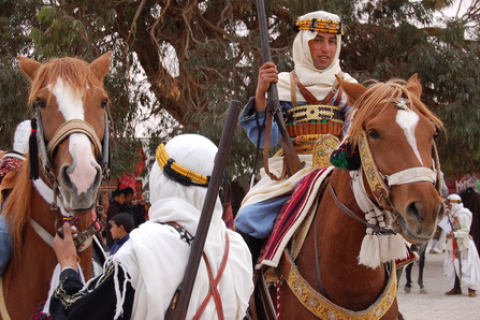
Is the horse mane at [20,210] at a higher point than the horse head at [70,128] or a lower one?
lower

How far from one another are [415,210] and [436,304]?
9.86 metres

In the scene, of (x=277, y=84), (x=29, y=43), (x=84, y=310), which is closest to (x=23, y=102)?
(x=29, y=43)

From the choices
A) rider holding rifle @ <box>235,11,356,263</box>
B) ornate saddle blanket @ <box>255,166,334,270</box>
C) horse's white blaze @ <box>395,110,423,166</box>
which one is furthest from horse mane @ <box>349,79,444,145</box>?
rider holding rifle @ <box>235,11,356,263</box>

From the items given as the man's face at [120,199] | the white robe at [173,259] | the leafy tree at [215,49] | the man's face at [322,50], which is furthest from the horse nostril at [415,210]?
the man's face at [120,199]

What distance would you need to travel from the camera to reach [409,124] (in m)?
3.34

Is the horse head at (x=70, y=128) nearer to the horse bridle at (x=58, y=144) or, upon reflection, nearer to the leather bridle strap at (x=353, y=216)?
the horse bridle at (x=58, y=144)

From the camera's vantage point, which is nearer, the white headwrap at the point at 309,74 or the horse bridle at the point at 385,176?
the horse bridle at the point at 385,176

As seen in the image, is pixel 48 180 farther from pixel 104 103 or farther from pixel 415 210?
pixel 415 210

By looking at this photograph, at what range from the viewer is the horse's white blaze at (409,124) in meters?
3.26

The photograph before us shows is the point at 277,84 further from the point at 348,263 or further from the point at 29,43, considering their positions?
the point at 29,43

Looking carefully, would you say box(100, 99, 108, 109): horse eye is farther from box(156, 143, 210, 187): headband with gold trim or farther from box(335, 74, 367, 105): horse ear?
box(335, 74, 367, 105): horse ear

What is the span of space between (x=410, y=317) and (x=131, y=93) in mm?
6794

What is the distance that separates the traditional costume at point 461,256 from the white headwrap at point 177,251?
453 inches

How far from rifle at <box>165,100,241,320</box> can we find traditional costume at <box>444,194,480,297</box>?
464 inches
